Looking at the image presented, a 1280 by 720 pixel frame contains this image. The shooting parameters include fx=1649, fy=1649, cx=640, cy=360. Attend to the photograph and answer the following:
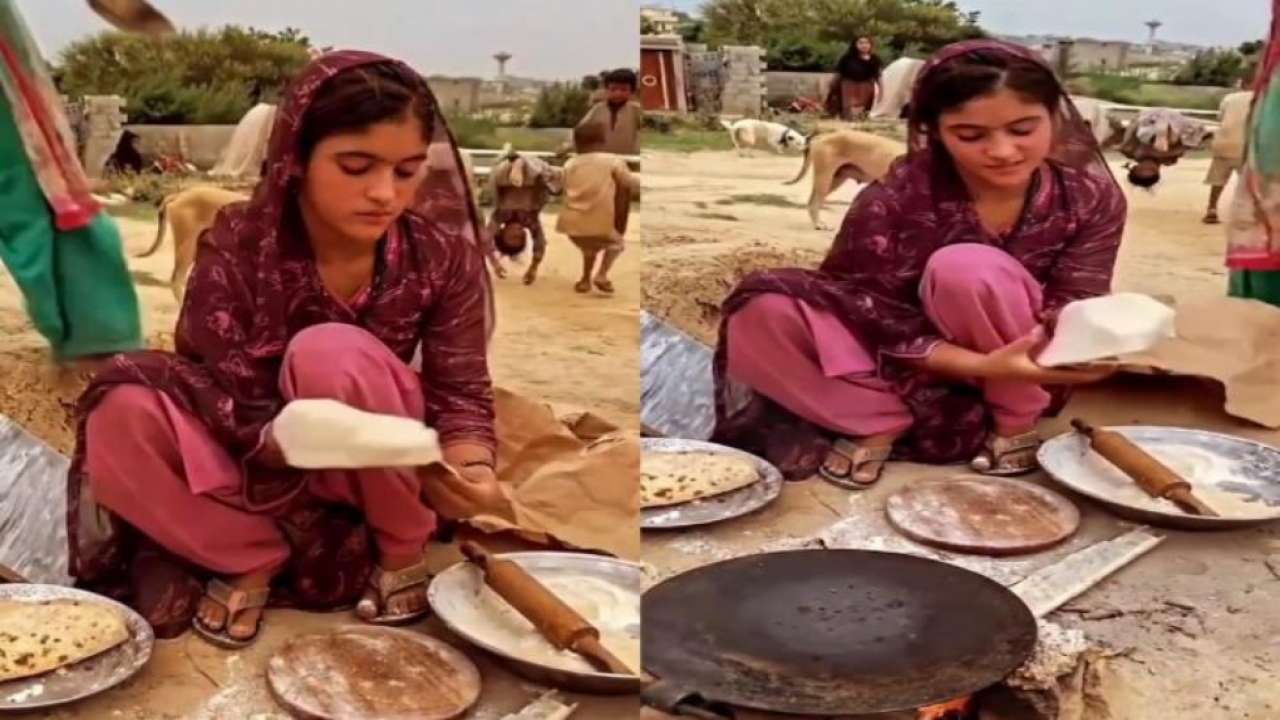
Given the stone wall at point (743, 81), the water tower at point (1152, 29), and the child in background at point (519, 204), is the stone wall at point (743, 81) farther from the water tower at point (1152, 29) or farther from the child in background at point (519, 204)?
the water tower at point (1152, 29)

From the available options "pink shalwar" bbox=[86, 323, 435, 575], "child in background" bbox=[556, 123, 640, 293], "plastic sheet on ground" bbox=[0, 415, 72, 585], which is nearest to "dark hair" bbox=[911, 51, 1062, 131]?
"child in background" bbox=[556, 123, 640, 293]

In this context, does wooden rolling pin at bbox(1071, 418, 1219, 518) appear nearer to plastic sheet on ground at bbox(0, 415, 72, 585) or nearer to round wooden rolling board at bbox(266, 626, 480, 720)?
round wooden rolling board at bbox(266, 626, 480, 720)

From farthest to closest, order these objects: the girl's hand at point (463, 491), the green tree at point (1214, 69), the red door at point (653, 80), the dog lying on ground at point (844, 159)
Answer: the green tree at point (1214, 69)
the dog lying on ground at point (844, 159)
the red door at point (653, 80)
the girl's hand at point (463, 491)

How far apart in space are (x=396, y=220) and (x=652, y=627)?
1.50ft

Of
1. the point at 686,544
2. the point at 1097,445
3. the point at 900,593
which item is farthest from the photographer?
the point at 1097,445

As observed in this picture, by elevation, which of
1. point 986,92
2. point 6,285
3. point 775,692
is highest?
point 986,92

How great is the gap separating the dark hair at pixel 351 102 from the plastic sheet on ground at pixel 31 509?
40 cm

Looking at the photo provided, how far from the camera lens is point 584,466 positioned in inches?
60.4

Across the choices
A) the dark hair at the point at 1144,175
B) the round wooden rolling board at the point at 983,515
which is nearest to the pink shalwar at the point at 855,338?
the round wooden rolling board at the point at 983,515

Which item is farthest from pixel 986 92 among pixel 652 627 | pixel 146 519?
pixel 146 519

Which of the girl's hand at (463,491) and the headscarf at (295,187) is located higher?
the headscarf at (295,187)

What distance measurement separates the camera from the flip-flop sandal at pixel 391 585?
59.2 inches

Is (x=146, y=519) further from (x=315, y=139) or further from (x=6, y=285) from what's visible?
(x=315, y=139)

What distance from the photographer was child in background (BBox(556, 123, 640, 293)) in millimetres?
1452
